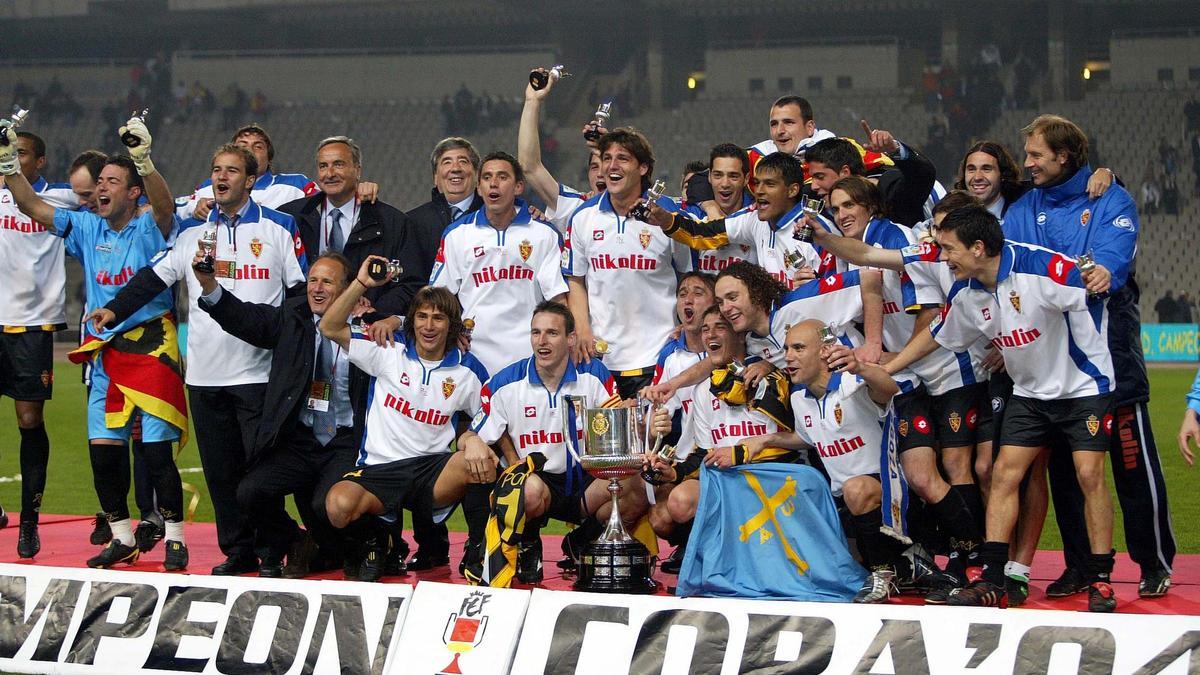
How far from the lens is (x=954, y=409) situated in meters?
5.83

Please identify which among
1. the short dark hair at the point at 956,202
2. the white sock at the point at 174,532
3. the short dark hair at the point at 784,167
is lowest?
the white sock at the point at 174,532

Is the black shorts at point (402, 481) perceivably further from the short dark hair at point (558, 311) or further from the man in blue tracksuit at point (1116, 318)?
the man in blue tracksuit at point (1116, 318)

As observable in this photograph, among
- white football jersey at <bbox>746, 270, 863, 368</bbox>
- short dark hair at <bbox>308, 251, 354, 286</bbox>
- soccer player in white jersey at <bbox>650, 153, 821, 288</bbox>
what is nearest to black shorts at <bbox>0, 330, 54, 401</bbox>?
short dark hair at <bbox>308, 251, 354, 286</bbox>

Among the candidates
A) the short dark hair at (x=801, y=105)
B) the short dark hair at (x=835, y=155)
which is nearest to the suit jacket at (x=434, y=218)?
the short dark hair at (x=801, y=105)

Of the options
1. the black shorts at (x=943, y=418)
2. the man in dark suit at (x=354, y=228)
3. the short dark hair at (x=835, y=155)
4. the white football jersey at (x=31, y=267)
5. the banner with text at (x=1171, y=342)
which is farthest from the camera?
the banner with text at (x=1171, y=342)

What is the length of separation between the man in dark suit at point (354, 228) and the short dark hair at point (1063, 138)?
303 centimetres

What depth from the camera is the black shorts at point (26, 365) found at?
23.4ft

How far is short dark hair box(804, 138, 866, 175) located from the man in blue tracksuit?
30.4 inches

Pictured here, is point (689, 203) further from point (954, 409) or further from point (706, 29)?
point (706, 29)

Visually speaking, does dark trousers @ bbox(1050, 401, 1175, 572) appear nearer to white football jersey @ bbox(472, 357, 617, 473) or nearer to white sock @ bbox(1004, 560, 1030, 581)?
white sock @ bbox(1004, 560, 1030, 581)

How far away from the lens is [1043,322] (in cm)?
530

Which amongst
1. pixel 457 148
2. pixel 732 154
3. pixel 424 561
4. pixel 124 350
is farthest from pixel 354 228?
pixel 732 154

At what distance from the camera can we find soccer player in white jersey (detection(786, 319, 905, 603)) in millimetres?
5598

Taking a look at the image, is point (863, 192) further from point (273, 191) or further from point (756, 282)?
point (273, 191)
